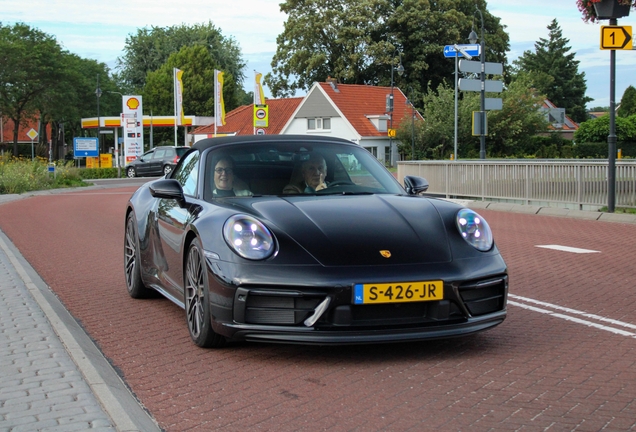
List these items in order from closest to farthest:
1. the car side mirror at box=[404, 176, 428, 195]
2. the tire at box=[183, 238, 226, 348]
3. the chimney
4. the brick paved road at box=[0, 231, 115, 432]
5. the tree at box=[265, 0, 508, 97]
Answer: the brick paved road at box=[0, 231, 115, 432] < the tire at box=[183, 238, 226, 348] < the car side mirror at box=[404, 176, 428, 195] < the chimney < the tree at box=[265, 0, 508, 97]

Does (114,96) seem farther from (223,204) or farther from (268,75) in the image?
(223,204)

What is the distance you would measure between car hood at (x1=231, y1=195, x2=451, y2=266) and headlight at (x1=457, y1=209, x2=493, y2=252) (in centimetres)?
14

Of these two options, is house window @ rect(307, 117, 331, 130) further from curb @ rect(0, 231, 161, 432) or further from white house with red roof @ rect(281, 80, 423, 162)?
curb @ rect(0, 231, 161, 432)

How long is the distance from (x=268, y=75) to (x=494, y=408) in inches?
2961

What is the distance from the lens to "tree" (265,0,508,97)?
72.2 meters

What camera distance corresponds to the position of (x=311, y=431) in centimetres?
373

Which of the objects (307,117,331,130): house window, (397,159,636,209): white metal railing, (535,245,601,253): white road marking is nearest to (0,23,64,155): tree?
(307,117,331,130): house window

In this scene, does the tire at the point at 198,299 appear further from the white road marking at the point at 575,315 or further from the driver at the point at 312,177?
the white road marking at the point at 575,315

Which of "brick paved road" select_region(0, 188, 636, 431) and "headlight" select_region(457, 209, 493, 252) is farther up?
"headlight" select_region(457, 209, 493, 252)

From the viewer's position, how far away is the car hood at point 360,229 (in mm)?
4840

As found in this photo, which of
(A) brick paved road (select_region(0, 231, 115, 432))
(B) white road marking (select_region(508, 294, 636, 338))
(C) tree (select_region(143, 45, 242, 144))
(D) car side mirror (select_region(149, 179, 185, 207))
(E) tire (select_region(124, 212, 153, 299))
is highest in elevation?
(C) tree (select_region(143, 45, 242, 144))

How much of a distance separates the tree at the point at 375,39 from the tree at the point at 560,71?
122 ft

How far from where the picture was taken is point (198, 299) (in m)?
5.38

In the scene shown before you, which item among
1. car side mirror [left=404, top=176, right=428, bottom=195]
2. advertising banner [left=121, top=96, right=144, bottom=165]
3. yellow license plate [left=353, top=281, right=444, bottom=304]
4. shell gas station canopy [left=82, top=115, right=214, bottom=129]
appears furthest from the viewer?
shell gas station canopy [left=82, top=115, right=214, bottom=129]
